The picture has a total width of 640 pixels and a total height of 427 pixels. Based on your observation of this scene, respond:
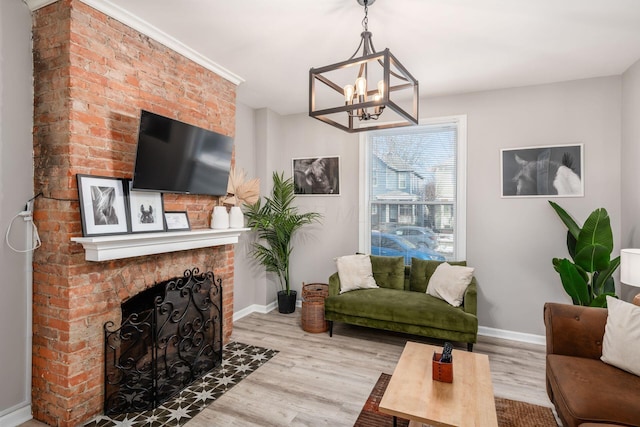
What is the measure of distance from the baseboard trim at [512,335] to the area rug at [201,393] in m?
2.35

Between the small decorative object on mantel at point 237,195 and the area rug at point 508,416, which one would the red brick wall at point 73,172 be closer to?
the small decorative object on mantel at point 237,195

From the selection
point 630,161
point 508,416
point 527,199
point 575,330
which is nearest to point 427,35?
point 527,199

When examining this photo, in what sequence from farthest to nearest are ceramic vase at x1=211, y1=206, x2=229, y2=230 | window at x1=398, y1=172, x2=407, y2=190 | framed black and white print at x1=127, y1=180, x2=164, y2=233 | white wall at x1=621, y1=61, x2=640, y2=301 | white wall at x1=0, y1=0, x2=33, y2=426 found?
window at x1=398, y1=172, x2=407, y2=190 < ceramic vase at x1=211, y1=206, x2=229, y2=230 < white wall at x1=621, y1=61, x2=640, y2=301 < framed black and white print at x1=127, y1=180, x2=164, y2=233 < white wall at x1=0, y1=0, x2=33, y2=426

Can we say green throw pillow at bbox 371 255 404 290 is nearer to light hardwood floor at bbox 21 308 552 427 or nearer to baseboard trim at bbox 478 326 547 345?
light hardwood floor at bbox 21 308 552 427

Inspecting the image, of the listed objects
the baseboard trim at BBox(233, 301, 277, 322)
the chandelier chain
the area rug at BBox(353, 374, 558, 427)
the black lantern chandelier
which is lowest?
the area rug at BBox(353, 374, 558, 427)

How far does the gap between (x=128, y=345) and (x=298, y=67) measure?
2.76 metres

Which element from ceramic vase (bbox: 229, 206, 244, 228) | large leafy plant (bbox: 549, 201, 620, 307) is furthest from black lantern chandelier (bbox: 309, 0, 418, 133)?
large leafy plant (bbox: 549, 201, 620, 307)

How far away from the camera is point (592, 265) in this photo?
291cm

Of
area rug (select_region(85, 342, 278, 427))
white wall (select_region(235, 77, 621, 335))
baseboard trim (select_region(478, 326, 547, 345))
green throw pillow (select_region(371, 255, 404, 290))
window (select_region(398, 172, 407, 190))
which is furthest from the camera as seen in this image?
window (select_region(398, 172, 407, 190))

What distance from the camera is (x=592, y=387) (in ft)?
6.12

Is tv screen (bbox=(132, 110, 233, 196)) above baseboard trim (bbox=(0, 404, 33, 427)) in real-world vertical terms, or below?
above

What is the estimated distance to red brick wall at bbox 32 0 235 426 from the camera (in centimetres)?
221

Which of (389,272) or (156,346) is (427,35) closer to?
(389,272)

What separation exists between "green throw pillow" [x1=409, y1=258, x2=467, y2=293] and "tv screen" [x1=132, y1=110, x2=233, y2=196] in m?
2.28
